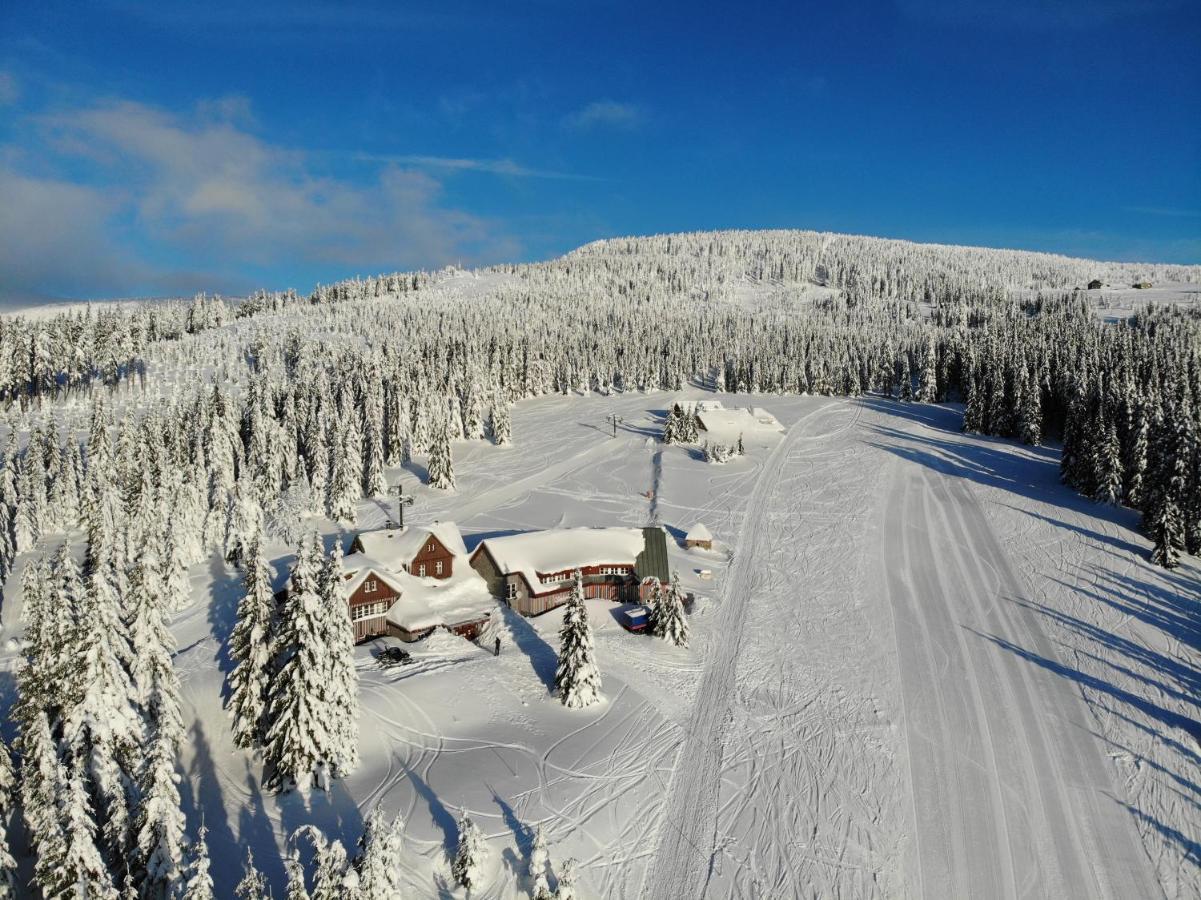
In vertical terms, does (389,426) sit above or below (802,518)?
above

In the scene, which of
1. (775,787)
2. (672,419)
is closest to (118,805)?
(775,787)

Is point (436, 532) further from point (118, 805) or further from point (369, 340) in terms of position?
point (369, 340)

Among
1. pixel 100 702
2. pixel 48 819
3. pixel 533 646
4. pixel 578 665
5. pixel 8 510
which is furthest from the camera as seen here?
pixel 8 510

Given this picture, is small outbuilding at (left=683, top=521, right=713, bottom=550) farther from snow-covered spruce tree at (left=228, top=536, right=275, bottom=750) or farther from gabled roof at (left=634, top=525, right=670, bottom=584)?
snow-covered spruce tree at (left=228, top=536, right=275, bottom=750)

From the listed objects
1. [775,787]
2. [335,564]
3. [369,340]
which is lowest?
[775,787]

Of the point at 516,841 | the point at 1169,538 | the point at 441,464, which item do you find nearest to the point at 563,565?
the point at 516,841

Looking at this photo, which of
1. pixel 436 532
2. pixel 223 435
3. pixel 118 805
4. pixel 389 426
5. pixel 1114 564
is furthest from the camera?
pixel 389 426

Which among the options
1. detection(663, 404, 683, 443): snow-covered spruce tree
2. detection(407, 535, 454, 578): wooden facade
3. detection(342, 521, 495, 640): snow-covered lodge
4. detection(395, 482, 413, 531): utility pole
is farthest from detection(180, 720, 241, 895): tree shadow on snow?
detection(663, 404, 683, 443): snow-covered spruce tree

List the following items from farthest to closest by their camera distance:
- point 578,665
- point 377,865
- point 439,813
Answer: point 578,665, point 439,813, point 377,865

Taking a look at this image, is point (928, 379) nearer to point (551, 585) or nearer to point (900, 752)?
point (551, 585)
